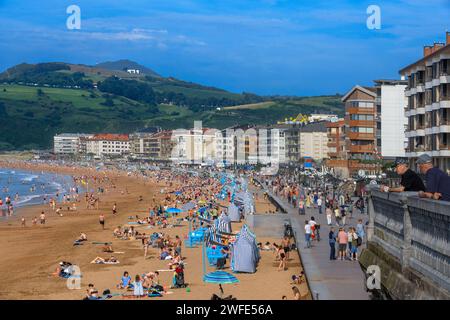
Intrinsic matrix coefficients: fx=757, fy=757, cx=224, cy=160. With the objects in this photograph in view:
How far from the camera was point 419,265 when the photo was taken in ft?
34.6

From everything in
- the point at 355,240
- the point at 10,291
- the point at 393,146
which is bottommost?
the point at 10,291

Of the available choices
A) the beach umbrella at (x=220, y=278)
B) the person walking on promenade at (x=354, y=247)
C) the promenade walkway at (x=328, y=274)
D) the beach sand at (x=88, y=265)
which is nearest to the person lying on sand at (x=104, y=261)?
the beach sand at (x=88, y=265)

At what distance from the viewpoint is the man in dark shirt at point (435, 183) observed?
1015 cm

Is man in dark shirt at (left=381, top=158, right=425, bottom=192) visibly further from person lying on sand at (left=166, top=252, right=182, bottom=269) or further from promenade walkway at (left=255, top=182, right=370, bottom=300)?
person lying on sand at (left=166, top=252, right=182, bottom=269)

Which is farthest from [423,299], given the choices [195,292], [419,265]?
[195,292]

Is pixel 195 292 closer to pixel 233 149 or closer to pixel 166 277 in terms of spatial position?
pixel 166 277

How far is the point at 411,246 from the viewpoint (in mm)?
11156

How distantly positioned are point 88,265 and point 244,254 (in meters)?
8.13

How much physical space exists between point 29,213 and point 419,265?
5716 centimetres

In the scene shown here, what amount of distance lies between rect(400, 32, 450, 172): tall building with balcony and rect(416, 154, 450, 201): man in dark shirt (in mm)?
→ 30268

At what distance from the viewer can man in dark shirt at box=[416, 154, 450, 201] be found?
10.1m

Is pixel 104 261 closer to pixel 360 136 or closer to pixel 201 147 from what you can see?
pixel 360 136

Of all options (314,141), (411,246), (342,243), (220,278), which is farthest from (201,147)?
(411,246)

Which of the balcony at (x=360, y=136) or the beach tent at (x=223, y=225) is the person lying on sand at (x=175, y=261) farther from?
the balcony at (x=360, y=136)
